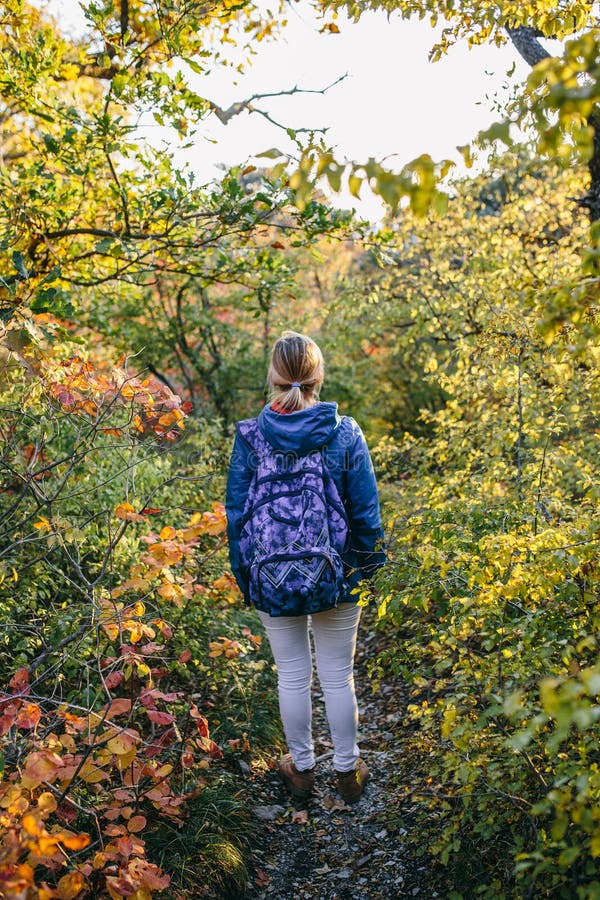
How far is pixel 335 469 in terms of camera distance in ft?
9.09

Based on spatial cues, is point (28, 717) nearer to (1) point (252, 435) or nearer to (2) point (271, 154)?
(1) point (252, 435)

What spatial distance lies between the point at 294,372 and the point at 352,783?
1848 mm

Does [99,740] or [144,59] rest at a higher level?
[144,59]

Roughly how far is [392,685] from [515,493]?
1.60 m

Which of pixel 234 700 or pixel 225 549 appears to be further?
pixel 225 549

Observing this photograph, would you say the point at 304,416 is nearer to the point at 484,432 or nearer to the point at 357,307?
the point at 484,432

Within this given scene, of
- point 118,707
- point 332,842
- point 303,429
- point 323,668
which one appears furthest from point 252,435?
point 332,842

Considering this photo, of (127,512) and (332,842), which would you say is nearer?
(127,512)

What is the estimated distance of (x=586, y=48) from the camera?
1.19m

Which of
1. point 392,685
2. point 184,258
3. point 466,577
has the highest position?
point 184,258

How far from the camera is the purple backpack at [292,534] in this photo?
2619mm

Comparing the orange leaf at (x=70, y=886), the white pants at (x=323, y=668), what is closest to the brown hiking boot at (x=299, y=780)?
the white pants at (x=323, y=668)

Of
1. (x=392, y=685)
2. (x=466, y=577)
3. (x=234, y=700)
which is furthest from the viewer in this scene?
(x=392, y=685)

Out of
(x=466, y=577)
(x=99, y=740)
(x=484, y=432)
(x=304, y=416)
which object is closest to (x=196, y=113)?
(x=304, y=416)
